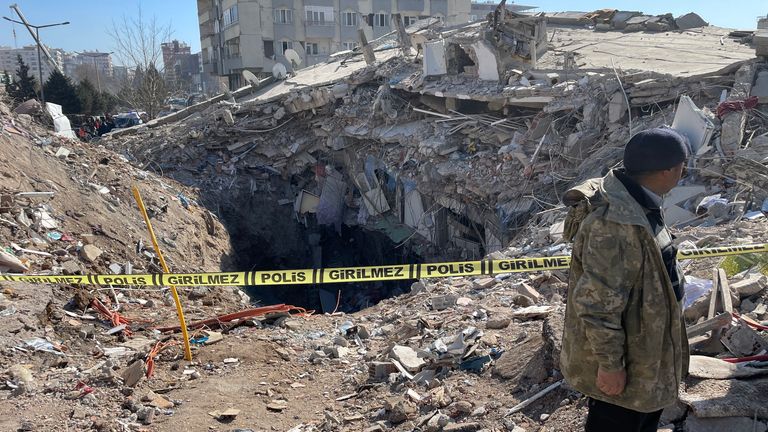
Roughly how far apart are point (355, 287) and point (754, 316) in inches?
374

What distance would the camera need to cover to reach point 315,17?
1480 inches

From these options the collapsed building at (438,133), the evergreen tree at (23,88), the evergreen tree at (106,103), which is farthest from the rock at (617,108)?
the evergreen tree at (23,88)

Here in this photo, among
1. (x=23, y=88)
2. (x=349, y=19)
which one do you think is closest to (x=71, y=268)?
(x=23, y=88)

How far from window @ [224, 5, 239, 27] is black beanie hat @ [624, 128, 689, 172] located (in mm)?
36592

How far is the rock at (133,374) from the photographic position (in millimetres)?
4031

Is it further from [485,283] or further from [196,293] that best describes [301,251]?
[485,283]

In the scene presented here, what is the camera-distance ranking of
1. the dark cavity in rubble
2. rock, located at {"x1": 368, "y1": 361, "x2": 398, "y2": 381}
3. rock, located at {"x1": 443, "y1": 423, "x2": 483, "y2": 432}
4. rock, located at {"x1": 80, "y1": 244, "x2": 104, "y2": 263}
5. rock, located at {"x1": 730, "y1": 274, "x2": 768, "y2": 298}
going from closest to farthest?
rock, located at {"x1": 443, "y1": 423, "x2": 483, "y2": 432} → rock, located at {"x1": 730, "y1": 274, "x2": 768, "y2": 298} → rock, located at {"x1": 368, "y1": 361, "x2": 398, "y2": 381} → rock, located at {"x1": 80, "y1": 244, "x2": 104, "y2": 263} → the dark cavity in rubble

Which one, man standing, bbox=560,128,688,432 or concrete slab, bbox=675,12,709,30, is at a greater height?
concrete slab, bbox=675,12,709,30

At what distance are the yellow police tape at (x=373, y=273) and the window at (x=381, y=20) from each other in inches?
1504

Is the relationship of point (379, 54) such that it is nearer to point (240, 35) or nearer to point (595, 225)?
point (595, 225)

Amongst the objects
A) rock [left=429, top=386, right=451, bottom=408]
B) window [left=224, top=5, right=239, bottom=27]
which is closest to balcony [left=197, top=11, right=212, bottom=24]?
→ window [left=224, top=5, right=239, bottom=27]

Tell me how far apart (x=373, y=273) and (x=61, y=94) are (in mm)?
21424

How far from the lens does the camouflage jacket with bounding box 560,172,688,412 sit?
75.9 inches

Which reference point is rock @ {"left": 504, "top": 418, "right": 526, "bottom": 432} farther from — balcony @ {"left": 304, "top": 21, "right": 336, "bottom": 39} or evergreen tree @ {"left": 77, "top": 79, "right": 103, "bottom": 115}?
balcony @ {"left": 304, "top": 21, "right": 336, "bottom": 39}
